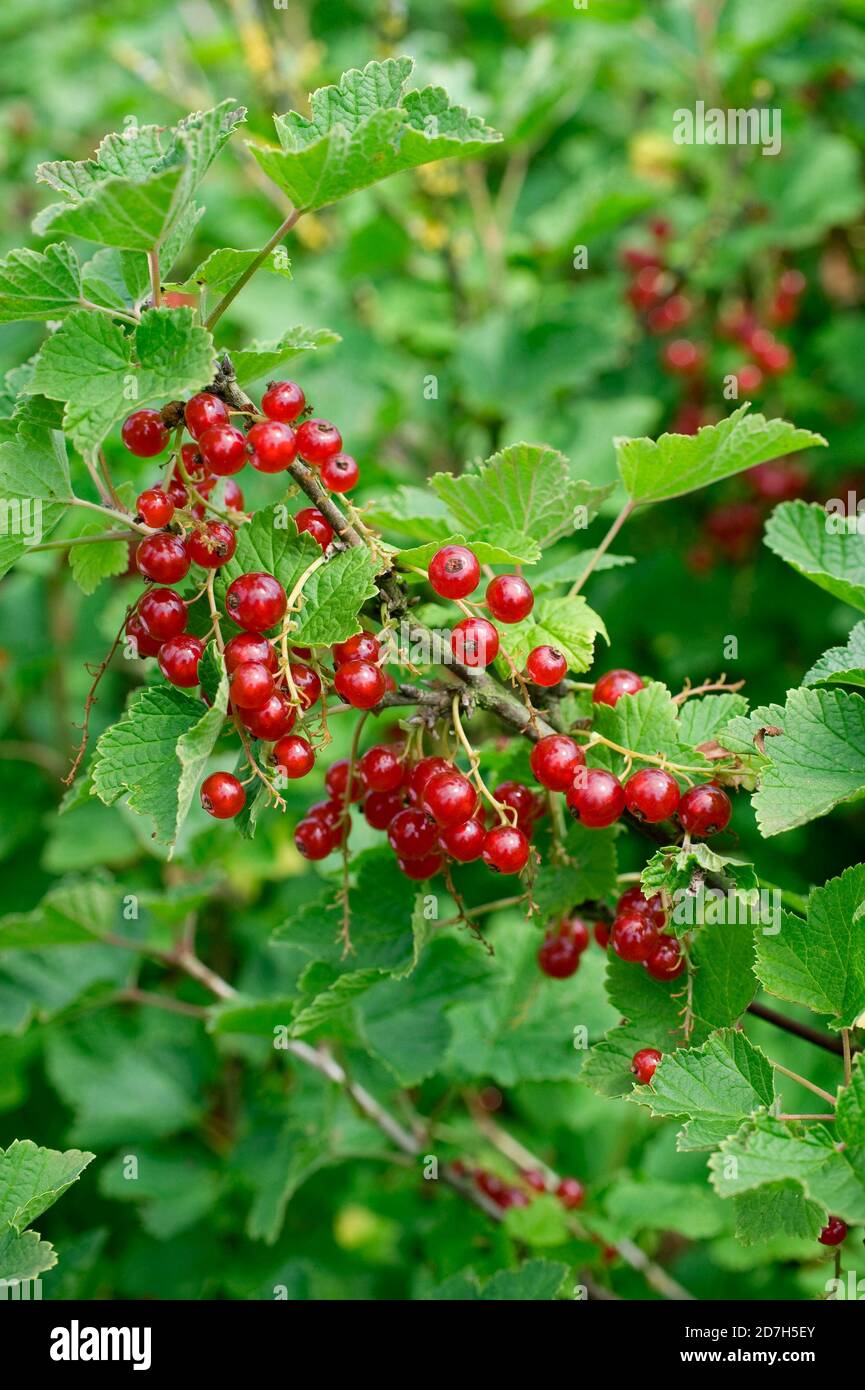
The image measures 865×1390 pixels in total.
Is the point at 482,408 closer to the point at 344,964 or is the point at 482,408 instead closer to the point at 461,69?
the point at 461,69

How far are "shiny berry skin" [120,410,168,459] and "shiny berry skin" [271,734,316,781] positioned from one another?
0.30 meters

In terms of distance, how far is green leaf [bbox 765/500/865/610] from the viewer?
1255mm

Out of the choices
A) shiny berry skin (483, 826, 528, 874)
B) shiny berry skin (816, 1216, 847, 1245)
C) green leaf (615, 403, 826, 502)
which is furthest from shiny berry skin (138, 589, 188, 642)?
shiny berry skin (816, 1216, 847, 1245)

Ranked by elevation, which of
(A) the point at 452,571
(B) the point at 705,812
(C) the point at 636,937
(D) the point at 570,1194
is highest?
Result: (A) the point at 452,571

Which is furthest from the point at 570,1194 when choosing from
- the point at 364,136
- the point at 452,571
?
the point at 364,136

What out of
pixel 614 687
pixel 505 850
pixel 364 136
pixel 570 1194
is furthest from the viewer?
pixel 570 1194

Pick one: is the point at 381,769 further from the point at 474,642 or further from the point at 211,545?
the point at 211,545

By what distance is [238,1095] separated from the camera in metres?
2.41

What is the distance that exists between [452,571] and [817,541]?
44 cm

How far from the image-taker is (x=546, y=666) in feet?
3.63

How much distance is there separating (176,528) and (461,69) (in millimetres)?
1972

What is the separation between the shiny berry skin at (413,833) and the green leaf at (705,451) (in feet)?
1.39

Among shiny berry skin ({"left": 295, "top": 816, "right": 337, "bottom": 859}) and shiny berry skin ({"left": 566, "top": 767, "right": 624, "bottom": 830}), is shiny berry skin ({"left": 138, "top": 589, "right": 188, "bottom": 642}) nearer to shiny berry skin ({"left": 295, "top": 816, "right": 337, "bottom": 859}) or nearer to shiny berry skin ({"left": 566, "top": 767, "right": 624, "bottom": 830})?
shiny berry skin ({"left": 295, "top": 816, "right": 337, "bottom": 859})
